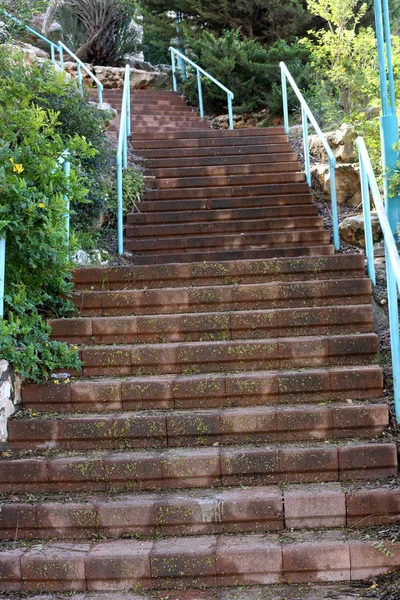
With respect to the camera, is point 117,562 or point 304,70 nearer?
point 117,562

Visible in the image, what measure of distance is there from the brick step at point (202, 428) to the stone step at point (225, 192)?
4101 mm

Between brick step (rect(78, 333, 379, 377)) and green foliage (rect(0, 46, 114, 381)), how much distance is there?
9.5 inches

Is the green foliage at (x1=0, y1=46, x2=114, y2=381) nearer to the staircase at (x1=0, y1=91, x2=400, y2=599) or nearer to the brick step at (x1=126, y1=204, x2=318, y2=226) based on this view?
the staircase at (x1=0, y1=91, x2=400, y2=599)

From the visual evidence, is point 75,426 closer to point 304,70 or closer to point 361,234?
point 361,234

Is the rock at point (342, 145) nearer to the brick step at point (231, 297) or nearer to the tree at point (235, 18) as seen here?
the brick step at point (231, 297)

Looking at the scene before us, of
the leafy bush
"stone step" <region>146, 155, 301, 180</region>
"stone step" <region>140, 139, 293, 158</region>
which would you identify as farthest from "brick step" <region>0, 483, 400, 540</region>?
the leafy bush

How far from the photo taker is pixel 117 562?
10.9ft

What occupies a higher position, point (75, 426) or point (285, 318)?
point (285, 318)

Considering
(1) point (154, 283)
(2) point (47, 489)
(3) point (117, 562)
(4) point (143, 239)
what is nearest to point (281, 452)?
(3) point (117, 562)

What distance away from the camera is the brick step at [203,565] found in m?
3.27

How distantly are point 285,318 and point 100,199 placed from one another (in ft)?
9.60

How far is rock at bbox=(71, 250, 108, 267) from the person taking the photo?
20.0 ft

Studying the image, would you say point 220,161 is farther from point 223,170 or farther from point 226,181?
point 226,181

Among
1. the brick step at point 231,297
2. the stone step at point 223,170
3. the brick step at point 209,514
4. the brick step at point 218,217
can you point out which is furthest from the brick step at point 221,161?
the brick step at point 209,514
